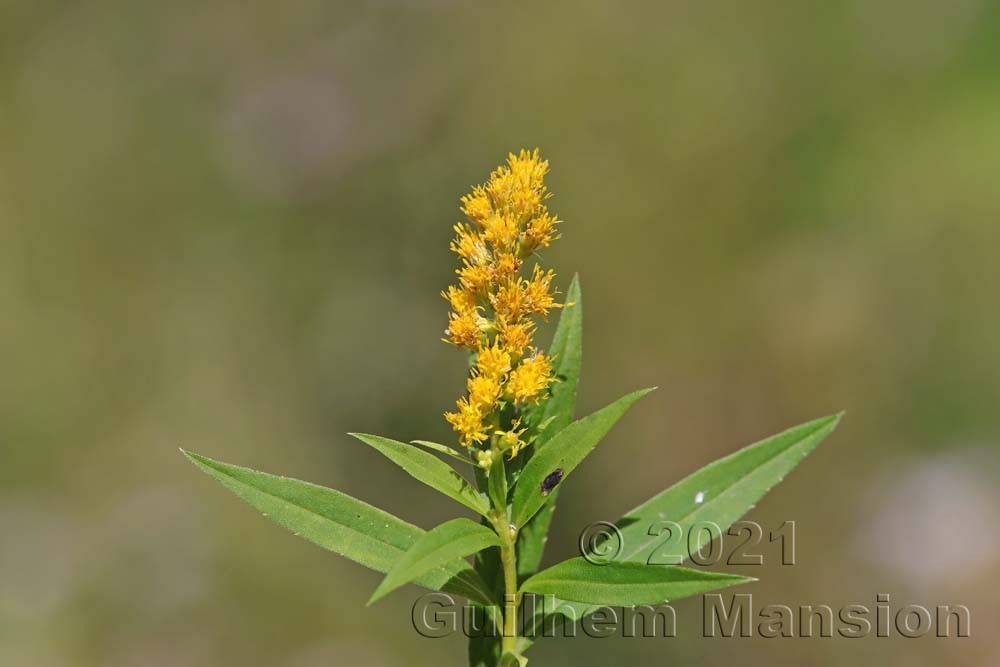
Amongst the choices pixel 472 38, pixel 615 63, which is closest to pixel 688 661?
pixel 615 63

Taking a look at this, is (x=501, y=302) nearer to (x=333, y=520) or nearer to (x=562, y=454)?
(x=562, y=454)

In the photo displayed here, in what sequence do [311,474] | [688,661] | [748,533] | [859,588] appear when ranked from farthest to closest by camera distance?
[311,474]
[859,588]
[688,661]
[748,533]

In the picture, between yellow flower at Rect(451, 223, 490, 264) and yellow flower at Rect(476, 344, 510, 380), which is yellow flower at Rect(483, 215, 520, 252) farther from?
yellow flower at Rect(476, 344, 510, 380)

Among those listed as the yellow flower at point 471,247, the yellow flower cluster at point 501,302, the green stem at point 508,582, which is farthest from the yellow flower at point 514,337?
the green stem at point 508,582

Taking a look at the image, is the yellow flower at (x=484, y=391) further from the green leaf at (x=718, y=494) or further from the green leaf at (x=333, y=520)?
the green leaf at (x=718, y=494)

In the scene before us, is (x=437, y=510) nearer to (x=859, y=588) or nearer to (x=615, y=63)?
(x=859, y=588)

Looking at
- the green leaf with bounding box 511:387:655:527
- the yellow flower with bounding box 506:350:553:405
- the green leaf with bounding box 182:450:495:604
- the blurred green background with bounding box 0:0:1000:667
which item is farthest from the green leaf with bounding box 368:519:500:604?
the blurred green background with bounding box 0:0:1000:667
